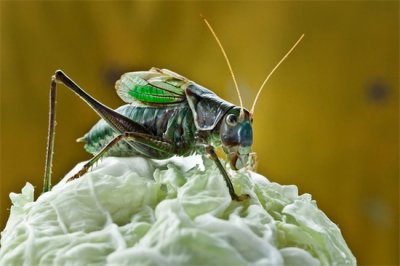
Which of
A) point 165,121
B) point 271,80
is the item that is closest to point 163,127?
point 165,121

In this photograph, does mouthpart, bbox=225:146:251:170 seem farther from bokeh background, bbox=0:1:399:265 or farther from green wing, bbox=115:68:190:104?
bokeh background, bbox=0:1:399:265

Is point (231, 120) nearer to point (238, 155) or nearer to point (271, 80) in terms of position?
point (238, 155)

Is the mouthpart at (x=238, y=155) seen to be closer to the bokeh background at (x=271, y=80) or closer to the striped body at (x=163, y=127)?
the striped body at (x=163, y=127)

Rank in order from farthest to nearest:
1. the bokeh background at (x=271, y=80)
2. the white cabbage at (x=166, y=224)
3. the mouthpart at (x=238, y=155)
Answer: the bokeh background at (x=271, y=80)
the mouthpart at (x=238, y=155)
the white cabbage at (x=166, y=224)

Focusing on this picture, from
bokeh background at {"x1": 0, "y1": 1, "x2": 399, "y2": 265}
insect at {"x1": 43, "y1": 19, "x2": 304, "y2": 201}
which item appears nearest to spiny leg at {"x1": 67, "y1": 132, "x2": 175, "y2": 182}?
insect at {"x1": 43, "y1": 19, "x2": 304, "y2": 201}

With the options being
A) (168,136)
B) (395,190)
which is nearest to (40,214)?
(168,136)

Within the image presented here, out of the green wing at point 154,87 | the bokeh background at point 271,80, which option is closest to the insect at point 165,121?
the green wing at point 154,87
